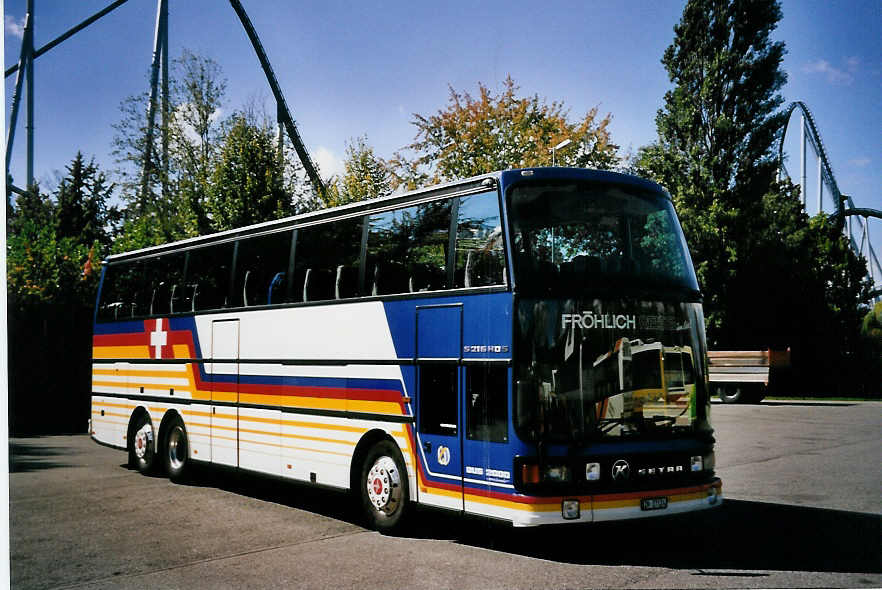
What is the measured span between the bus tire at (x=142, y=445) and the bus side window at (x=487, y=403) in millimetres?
7320

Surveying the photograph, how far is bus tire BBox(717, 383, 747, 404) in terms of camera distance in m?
29.6

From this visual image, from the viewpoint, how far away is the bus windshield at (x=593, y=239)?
314 inches

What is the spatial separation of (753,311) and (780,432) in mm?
9186

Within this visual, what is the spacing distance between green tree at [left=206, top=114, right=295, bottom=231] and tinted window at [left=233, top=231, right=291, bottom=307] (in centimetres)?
1349

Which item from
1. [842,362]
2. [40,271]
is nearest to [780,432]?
[842,362]

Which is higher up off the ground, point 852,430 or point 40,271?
point 40,271

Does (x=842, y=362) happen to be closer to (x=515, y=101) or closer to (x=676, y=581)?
(x=515, y=101)

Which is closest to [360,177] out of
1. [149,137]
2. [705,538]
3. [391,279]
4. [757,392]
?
[149,137]

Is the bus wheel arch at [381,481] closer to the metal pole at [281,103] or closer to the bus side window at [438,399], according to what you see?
the bus side window at [438,399]

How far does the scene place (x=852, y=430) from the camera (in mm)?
19953

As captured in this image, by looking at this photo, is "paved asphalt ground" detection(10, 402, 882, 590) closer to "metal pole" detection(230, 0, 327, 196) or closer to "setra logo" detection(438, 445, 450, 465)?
"setra logo" detection(438, 445, 450, 465)

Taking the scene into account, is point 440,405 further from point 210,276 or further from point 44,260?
point 44,260

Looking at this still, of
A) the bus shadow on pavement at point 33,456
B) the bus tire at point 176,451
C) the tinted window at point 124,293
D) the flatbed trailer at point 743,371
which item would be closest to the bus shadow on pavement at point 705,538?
the bus tire at point 176,451

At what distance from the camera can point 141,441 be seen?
14203 millimetres
